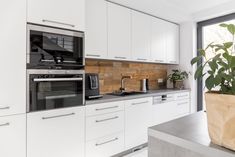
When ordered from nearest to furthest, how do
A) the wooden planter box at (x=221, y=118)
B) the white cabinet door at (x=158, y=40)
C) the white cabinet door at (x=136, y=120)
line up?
the wooden planter box at (x=221, y=118) < the white cabinet door at (x=136, y=120) < the white cabinet door at (x=158, y=40)

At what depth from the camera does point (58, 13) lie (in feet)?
6.68

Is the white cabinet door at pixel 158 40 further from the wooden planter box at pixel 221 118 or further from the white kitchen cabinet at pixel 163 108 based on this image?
the wooden planter box at pixel 221 118

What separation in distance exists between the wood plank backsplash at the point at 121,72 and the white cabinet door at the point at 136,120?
0.63 metres

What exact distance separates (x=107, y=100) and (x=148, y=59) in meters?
A: 1.51

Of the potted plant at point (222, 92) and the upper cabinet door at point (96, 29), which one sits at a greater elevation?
the upper cabinet door at point (96, 29)

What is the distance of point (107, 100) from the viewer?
8.13ft

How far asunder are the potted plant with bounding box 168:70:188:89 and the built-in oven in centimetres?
251

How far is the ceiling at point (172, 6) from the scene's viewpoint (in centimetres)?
312

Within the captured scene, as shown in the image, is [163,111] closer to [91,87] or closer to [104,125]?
[104,125]

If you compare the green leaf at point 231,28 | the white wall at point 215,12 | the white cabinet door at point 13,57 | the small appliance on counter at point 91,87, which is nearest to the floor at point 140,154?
the small appliance on counter at point 91,87

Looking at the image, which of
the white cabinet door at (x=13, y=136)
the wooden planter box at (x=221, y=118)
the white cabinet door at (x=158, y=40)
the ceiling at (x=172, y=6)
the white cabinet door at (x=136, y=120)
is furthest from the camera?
the white cabinet door at (x=158, y=40)

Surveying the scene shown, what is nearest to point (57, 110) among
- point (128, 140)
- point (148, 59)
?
point (128, 140)

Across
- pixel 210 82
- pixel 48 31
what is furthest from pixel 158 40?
pixel 210 82

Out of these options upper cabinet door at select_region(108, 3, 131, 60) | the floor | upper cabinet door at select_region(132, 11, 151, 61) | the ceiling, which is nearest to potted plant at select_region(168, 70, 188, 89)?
upper cabinet door at select_region(132, 11, 151, 61)
